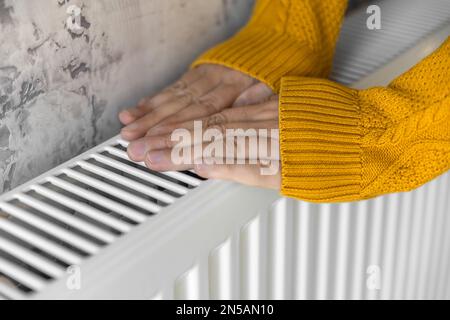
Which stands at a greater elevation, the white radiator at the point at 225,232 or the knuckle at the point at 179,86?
the knuckle at the point at 179,86

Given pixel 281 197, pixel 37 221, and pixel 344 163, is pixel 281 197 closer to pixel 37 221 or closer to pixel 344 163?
pixel 344 163

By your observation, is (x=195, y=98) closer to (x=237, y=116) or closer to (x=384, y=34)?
(x=237, y=116)

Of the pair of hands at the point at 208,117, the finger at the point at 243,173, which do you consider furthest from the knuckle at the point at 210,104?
the finger at the point at 243,173

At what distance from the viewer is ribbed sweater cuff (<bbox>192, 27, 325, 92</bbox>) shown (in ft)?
1.97

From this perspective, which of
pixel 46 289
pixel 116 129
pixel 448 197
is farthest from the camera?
pixel 448 197

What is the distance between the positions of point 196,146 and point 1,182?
15 cm

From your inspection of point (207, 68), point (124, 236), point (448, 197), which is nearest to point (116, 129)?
point (207, 68)

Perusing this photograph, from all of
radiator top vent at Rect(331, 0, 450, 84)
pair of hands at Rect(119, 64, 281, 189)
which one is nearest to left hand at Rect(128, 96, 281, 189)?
pair of hands at Rect(119, 64, 281, 189)

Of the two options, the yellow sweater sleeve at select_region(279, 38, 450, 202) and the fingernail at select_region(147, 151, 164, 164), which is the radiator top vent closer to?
the yellow sweater sleeve at select_region(279, 38, 450, 202)

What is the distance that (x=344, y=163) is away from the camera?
505 millimetres

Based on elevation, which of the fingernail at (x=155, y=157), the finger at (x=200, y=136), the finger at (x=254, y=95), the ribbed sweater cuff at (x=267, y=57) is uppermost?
the ribbed sweater cuff at (x=267, y=57)

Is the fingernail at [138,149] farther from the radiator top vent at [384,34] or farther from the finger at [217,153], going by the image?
the radiator top vent at [384,34]

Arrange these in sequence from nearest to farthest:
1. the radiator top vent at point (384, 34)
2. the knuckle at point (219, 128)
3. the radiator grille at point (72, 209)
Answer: the radiator grille at point (72, 209), the knuckle at point (219, 128), the radiator top vent at point (384, 34)

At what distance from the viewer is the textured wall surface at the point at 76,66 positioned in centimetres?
50
